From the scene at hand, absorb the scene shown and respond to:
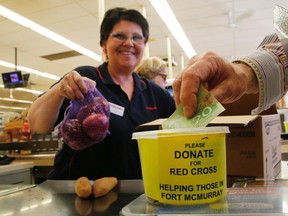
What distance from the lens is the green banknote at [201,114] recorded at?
0.54m

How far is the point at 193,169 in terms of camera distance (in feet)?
1.62

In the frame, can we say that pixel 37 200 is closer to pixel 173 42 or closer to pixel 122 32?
pixel 122 32

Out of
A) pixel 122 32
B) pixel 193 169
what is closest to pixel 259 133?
pixel 193 169

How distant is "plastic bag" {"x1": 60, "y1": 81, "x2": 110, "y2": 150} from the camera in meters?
1.00

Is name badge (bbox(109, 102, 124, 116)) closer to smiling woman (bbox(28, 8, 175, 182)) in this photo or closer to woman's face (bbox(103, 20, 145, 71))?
smiling woman (bbox(28, 8, 175, 182))

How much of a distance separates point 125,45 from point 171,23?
14.4 ft

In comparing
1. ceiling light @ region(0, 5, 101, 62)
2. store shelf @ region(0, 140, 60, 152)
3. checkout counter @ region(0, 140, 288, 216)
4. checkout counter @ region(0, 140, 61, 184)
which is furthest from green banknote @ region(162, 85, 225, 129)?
ceiling light @ region(0, 5, 101, 62)

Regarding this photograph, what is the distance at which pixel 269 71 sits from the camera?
0.82m

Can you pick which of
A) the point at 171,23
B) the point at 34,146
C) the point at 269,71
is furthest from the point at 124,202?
the point at 171,23

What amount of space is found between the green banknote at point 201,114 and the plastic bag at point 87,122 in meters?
0.42

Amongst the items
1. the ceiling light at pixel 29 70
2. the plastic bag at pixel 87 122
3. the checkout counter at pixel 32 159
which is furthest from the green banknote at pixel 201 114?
the ceiling light at pixel 29 70

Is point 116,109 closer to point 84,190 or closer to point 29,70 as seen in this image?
point 84,190

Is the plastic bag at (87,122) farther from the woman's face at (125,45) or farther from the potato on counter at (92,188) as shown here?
the woman's face at (125,45)

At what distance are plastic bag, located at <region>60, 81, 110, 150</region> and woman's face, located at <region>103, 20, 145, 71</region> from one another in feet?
2.05
